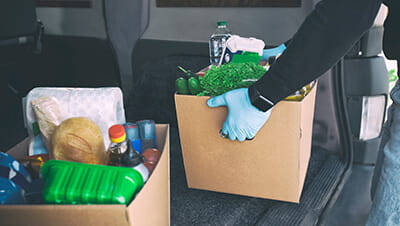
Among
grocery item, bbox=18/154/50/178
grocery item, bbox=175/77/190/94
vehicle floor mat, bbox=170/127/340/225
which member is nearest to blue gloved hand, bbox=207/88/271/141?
grocery item, bbox=175/77/190/94

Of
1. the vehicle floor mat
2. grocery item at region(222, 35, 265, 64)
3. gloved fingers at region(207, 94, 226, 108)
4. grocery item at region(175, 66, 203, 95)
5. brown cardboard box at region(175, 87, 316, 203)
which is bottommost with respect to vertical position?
the vehicle floor mat

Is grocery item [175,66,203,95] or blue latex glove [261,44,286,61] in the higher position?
blue latex glove [261,44,286,61]

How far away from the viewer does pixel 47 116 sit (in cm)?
86

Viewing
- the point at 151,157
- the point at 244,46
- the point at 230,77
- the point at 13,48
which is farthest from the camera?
the point at 13,48

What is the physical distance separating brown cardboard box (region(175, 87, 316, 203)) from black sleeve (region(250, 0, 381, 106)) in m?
0.08

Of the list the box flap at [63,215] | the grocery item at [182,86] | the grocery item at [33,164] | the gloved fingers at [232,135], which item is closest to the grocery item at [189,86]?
the grocery item at [182,86]

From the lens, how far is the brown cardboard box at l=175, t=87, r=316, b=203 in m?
0.97

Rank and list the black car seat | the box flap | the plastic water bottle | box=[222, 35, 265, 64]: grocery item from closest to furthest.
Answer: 1. the box flap
2. box=[222, 35, 265, 64]: grocery item
3. the plastic water bottle
4. the black car seat

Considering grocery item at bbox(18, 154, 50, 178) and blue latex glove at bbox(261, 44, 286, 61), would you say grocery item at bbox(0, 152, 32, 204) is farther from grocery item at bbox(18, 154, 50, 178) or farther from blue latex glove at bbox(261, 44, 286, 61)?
blue latex glove at bbox(261, 44, 286, 61)

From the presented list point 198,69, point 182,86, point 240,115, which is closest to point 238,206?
point 240,115

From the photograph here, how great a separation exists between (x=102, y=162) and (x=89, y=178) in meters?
0.18

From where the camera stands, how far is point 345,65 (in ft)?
4.06

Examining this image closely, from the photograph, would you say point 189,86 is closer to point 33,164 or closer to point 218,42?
point 218,42

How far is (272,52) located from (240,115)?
0.39m
